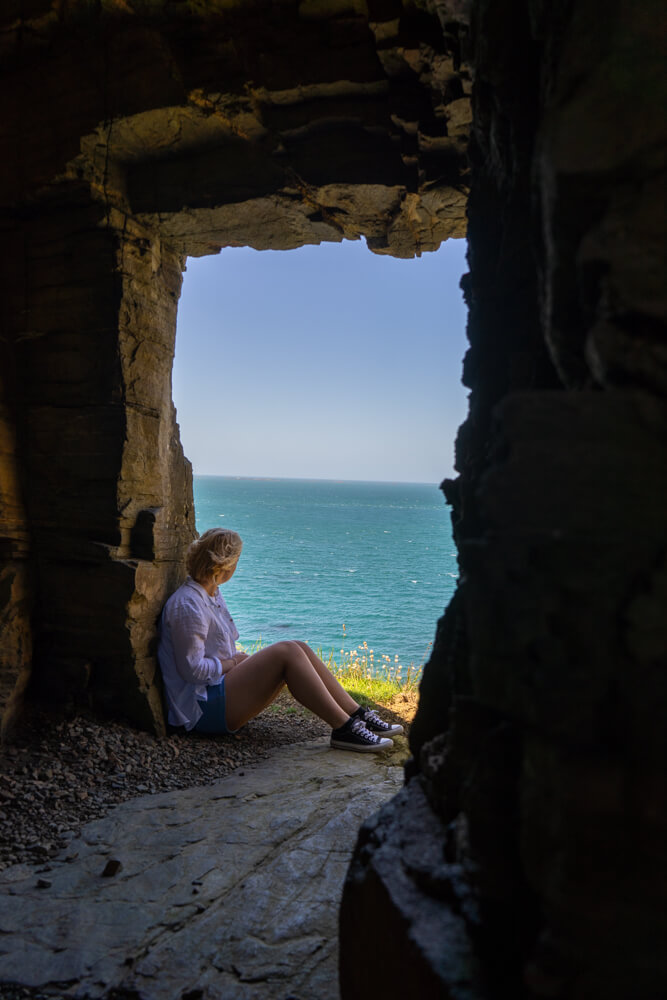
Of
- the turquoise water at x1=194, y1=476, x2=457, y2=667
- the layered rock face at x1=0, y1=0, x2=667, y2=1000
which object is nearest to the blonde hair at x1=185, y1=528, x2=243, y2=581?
the layered rock face at x1=0, y1=0, x2=667, y2=1000

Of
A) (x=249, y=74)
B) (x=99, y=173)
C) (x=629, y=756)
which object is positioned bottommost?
(x=629, y=756)

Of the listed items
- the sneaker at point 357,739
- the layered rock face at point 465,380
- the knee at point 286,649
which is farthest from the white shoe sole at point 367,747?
the layered rock face at point 465,380

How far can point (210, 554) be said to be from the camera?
456cm

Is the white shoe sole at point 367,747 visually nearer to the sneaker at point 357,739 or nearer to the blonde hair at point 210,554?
the sneaker at point 357,739

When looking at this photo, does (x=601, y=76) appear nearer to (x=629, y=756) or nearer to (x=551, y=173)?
(x=551, y=173)

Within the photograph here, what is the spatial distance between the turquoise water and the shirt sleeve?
821 centimetres

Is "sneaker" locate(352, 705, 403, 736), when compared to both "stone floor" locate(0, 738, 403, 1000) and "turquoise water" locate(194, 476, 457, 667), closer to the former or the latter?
"stone floor" locate(0, 738, 403, 1000)

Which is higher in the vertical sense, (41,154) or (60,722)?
(41,154)

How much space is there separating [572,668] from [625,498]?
308 mm

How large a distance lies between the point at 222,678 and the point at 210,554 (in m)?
0.87

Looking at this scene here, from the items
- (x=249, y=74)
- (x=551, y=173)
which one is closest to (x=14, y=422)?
(x=249, y=74)

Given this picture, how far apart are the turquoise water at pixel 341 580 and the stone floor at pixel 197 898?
9.21 m

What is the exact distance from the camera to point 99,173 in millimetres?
4219

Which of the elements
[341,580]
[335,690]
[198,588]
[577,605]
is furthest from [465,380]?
[341,580]
